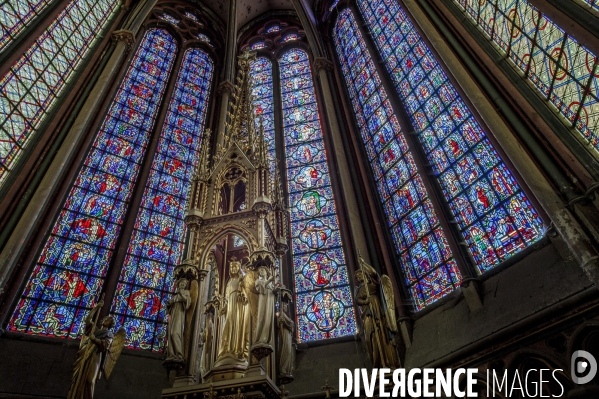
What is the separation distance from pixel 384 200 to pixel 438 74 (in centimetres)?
290

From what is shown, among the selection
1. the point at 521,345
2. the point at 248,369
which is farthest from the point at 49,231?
the point at 521,345

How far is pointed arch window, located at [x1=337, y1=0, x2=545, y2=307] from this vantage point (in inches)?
263

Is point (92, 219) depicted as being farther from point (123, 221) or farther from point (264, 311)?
point (264, 311)

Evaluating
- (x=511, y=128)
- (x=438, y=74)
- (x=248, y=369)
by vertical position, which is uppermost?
(x=438, y=74)

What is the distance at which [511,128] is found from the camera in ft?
21.5

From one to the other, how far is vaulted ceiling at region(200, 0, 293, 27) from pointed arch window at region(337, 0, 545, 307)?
5.99m

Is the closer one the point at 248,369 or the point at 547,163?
the point at 248,369

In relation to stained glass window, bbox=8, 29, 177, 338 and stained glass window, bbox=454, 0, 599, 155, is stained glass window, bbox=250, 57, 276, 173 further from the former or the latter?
stained glass window, bbox=454, 0, 599, 155

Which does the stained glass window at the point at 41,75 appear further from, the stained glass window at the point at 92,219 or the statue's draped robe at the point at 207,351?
the statue's draped robe at the point at 207,351

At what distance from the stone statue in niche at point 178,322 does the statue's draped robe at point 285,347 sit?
1.08 metres

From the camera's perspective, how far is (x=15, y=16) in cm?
868

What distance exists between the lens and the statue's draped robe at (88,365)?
16.6 ft

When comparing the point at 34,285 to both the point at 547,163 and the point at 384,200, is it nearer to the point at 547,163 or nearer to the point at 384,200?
the point at 384,200

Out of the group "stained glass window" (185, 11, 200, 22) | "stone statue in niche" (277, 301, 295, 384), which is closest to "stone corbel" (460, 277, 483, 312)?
"stone statue in niche" (277, 301, 295, 384)
